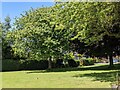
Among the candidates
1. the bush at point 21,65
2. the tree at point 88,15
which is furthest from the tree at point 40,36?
the tree at point 88,15

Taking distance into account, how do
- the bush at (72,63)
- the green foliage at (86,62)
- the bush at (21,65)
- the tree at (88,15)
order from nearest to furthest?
the tree at (88,15)
the bush at (21,65)
the bush at (72,63)
the green foliage at (86,62)

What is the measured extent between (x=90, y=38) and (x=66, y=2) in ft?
14.4

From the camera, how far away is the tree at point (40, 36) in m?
32.0

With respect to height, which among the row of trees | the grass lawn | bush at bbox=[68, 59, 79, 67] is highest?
the row of trees

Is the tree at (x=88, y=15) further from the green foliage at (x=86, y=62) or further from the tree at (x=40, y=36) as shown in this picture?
the green foliage at (x=86, y=62)

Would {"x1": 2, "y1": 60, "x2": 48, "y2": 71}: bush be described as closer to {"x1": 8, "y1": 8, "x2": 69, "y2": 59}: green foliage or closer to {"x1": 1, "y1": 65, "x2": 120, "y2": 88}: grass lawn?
{"x1": 8, "y1": 8, "x2": 69, "y2": 59}: green foliage

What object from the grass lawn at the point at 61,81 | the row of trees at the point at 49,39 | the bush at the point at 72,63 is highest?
the row of trees at the point at 49,39

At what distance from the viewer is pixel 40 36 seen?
3238 cm

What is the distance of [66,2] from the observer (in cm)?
1888

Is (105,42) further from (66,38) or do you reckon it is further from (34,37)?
(34,37)

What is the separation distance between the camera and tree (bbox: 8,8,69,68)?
105ft

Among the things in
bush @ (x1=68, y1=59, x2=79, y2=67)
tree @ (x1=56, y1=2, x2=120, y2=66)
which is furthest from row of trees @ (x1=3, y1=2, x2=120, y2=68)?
bush @ (x1=68, y1=59, x2=79, y2=67)

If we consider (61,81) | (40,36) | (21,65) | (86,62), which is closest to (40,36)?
(40,36)

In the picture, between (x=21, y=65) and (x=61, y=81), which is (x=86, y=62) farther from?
(x=61, y=81)
